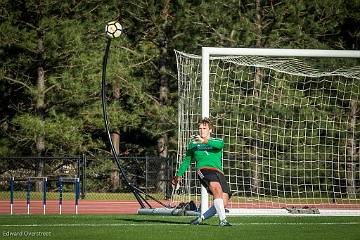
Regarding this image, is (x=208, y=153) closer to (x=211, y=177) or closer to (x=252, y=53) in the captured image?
(x=211, y=177)

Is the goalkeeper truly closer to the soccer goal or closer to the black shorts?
the black shorts

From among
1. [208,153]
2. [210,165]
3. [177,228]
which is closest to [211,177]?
[210,165]

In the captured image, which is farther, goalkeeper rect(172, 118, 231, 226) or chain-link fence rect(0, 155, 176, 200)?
chain-link fence rect(0, 155, 176, 200)

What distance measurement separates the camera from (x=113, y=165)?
134 ft

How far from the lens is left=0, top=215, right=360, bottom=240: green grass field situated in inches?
597

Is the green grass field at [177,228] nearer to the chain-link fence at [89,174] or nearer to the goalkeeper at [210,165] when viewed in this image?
the goalkeeper at [210,165]

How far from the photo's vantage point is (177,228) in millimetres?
16859

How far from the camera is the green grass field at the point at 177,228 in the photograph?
15164mm

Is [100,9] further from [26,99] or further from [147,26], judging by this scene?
[26,99]

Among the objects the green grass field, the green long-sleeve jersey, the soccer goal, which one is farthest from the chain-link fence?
the green long-sleeve jersey

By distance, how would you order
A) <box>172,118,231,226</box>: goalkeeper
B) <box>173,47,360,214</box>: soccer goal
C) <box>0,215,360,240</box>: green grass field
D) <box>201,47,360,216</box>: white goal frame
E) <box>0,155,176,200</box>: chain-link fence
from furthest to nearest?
<box>0,155,176,200</box>: chain-link fence, <box>173,47,360,214</box>: soccer goal, <box>201,47,360,216</box>: white goal frame, <box>172,118,231,226</box>: goalkeeper, <box>0,215,360,240</box>: green grass field

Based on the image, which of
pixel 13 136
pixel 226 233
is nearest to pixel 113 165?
pixel 13 136

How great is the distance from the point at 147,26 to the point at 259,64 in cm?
1850

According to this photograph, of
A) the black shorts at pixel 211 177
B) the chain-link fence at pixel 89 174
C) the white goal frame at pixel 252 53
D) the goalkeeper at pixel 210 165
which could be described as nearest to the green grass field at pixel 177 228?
the goalkeeper at pixel 210 165
